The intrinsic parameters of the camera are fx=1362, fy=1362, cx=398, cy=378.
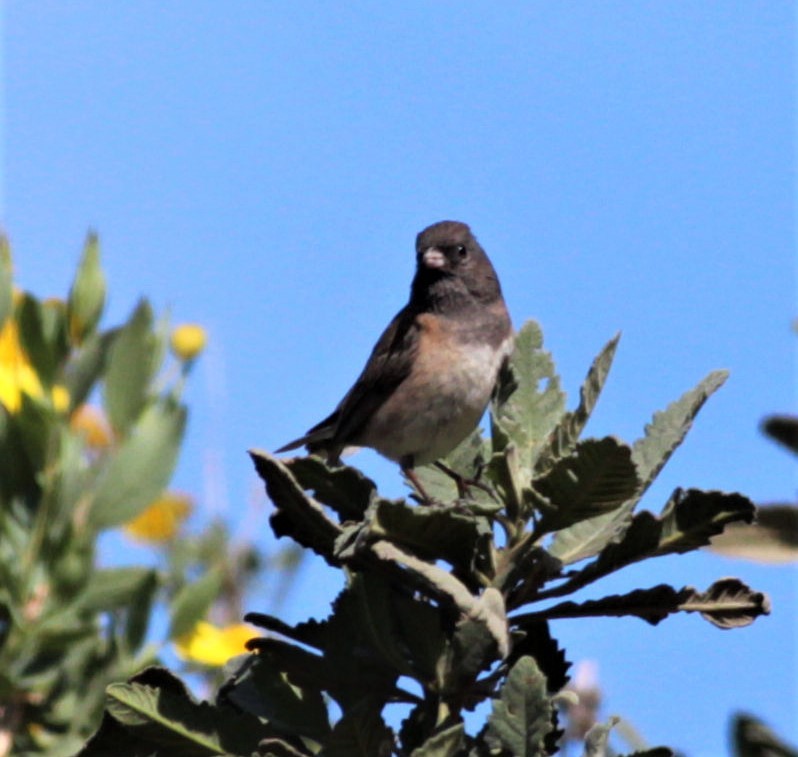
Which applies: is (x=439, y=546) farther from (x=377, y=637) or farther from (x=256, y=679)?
(x=256, y=679)

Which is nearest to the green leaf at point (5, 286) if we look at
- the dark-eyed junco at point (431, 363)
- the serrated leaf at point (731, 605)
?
the dark-eyed junco at point (431, 363)

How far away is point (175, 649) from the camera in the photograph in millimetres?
3660

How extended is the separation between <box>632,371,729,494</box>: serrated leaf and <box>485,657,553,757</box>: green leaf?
362mm

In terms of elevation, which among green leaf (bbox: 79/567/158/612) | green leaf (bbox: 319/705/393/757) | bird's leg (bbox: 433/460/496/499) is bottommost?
green leaf (bbox: 319/705/393/757)

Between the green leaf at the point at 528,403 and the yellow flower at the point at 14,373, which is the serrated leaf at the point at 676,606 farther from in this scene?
the yellow flower at the point at 14,373

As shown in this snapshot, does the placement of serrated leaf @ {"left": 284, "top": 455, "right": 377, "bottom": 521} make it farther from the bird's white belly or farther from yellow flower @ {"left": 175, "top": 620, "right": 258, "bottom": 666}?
the bird's white belly

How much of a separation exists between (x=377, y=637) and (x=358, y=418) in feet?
9.10

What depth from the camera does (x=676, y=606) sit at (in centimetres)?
168

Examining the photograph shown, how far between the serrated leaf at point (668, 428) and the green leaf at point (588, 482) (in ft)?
0.38

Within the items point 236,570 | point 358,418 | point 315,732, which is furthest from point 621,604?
point 236,570

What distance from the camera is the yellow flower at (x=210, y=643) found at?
3508mm

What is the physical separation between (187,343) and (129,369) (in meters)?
0.41

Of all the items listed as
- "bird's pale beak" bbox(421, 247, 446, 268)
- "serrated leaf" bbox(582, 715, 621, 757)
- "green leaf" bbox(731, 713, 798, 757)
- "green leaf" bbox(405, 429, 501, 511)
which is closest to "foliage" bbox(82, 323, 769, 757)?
"serrated leaf" bbox(582, 715, 621, 757)

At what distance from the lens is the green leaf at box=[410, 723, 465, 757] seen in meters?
1.39
